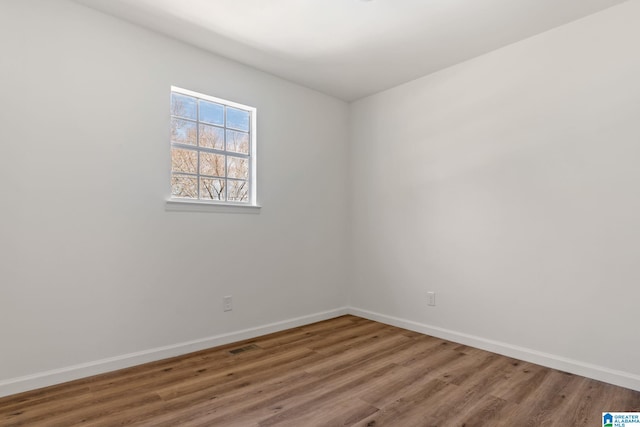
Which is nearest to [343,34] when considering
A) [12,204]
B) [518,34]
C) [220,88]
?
[220,88]

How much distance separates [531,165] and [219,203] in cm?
269

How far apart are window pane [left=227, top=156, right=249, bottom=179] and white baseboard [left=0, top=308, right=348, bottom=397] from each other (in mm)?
1507

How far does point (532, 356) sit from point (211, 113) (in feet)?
11.4

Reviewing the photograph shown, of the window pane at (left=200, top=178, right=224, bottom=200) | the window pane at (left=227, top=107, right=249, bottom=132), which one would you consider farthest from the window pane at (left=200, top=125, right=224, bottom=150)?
the window pane at (left=200, top=178, right=224, bottom=200)

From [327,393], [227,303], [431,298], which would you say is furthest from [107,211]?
[431,298]

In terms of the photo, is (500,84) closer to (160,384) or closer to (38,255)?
(160,384)

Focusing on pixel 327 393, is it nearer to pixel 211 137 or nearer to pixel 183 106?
pixel 211 137

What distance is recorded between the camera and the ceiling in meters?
2.44

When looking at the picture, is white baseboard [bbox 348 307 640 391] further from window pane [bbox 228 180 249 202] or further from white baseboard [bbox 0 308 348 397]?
window pane [bbox 228 180 249 202]

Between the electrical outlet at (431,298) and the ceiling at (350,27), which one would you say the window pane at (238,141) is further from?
the electrical outlet at (431,298)

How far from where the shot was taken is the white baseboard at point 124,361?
2.19m

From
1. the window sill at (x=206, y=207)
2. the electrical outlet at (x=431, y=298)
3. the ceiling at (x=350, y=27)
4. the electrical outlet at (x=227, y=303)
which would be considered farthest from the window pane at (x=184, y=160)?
the electrical outlet at (x=431, y=298)

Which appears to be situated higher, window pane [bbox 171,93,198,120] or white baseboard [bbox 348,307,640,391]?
window pane [bbox 171,93,198,120]

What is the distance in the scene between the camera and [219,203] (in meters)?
3.11
